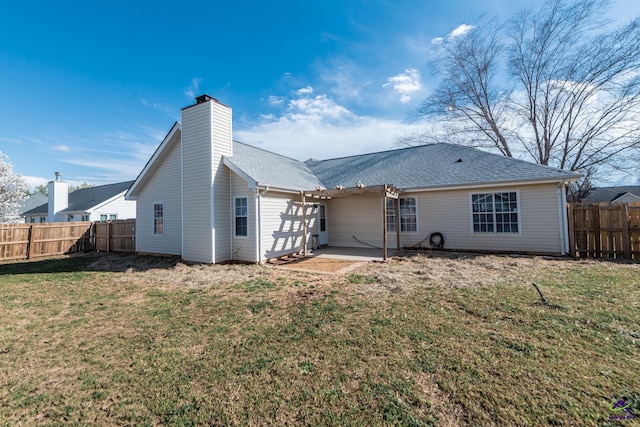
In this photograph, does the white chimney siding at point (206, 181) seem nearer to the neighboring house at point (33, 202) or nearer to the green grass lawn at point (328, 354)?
the green grass lawn at point (328, 354)

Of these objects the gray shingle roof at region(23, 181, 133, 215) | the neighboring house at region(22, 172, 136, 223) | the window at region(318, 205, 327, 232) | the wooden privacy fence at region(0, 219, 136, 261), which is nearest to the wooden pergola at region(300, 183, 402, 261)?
the window at region(318, 205, 327, 232)

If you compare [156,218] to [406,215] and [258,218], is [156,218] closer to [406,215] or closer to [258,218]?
[258,218]

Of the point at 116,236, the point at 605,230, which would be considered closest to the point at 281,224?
the point at 116,236

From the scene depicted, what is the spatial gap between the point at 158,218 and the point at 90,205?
1541 cm

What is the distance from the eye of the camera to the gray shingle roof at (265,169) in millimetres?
10190

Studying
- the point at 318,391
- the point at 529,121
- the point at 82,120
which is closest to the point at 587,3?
the point at 529,121

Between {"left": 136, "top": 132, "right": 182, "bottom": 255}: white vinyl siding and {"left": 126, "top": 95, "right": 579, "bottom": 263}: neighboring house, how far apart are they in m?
0.05

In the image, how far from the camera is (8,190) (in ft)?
69.2

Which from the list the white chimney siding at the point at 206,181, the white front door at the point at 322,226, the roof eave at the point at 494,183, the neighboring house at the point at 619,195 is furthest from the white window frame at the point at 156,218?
the neighboring house at the point at 619,195

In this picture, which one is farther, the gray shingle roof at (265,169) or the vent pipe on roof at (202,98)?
the gray shingle roof at (265,169)

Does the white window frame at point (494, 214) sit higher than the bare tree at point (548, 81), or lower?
lower

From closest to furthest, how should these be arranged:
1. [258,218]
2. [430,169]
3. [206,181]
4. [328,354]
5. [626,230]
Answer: [328,354] → [626,230] → [258,218] → [206,181] → [430,169]

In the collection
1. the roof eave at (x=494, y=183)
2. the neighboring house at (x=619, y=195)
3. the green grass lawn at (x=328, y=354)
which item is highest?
the neighboring house at (x=619, y=195)

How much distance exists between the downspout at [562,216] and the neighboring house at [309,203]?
4 centimetres
